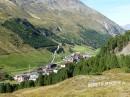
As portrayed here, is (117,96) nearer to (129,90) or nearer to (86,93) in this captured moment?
(129,90)

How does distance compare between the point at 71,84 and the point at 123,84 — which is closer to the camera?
the point at 123,84

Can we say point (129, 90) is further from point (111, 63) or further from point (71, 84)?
point (111, 63)

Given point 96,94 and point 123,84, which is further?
point 123,84

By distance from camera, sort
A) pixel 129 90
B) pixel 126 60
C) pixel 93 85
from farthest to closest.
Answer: pixel 126 60 → pixel 93 85 → pixel 129 90

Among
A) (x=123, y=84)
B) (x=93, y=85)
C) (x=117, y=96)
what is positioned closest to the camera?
(x=117, y=96)

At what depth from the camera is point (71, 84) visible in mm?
130750

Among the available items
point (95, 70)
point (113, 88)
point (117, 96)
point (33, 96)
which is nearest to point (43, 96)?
point (33, 96)

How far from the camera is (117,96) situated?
90625 millimetres

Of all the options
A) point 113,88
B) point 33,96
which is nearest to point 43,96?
point 33,96

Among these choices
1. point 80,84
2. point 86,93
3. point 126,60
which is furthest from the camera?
point 126,60

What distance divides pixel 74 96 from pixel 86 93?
361 centimetres

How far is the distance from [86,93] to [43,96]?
1423 cm

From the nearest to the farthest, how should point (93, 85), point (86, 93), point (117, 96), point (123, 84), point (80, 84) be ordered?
point (117, 96) → point (86, 93) → point (123, 84) → point (93, 85) → point (80, 84)

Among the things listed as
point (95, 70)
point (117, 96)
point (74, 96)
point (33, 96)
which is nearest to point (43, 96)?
point (33, 96)
